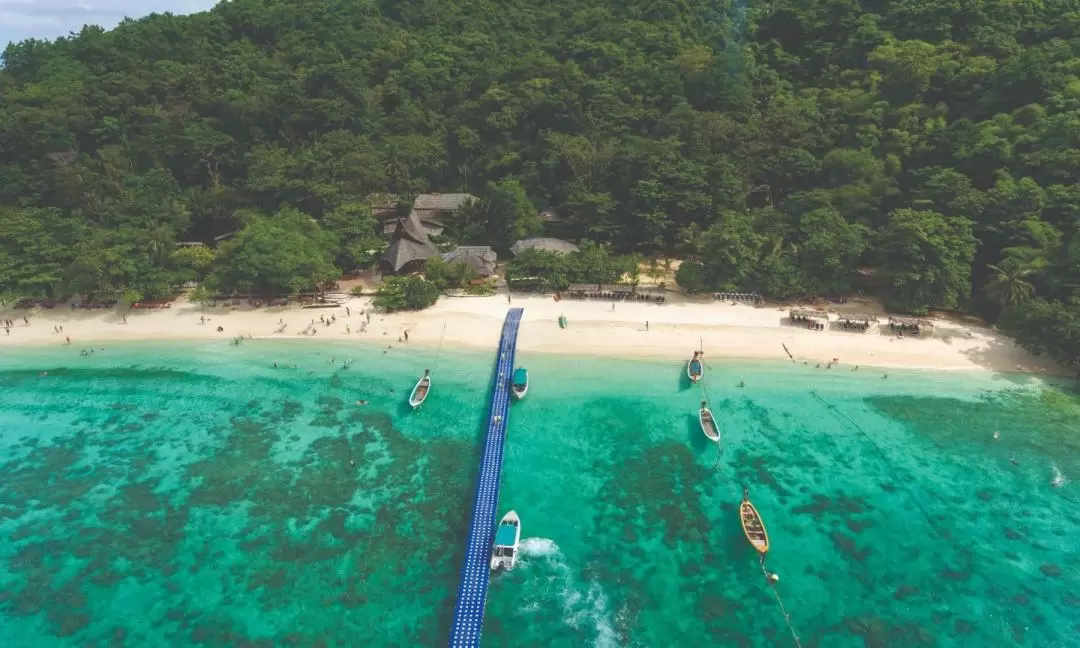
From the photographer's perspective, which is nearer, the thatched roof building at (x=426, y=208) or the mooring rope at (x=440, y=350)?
the mooring rope at (x=440, y=350)

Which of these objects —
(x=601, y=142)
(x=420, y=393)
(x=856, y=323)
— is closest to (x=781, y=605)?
(x=420, y=393)

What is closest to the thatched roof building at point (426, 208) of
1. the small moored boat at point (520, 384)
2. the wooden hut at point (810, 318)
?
the small moored boat at point (520, 384)

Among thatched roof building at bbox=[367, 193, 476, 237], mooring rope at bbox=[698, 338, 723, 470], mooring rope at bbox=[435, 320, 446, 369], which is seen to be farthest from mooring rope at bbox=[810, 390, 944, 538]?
thatched roof building at bbox=[367, 193, 476, 237]

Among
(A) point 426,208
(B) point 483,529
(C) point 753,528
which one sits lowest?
(B) point 483,529

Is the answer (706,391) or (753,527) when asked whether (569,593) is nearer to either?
(753,527)

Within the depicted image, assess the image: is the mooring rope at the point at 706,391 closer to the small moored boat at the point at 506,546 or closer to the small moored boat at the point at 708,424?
the small moored boat at the point at 708,424

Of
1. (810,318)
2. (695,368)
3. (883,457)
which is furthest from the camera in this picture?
(810,318)

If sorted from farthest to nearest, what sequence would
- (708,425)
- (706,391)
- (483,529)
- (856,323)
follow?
1. (856,323)
2. (706,391)
3. (708,425)
4. (483,529)
